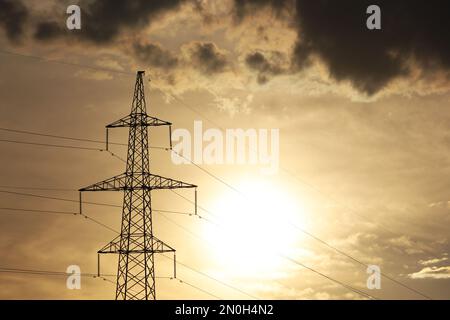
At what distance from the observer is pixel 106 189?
75.6 meters
